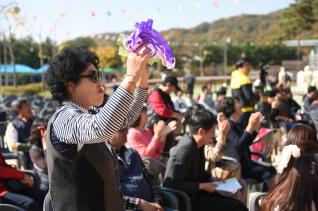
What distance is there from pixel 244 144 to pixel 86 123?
3377 millimetres

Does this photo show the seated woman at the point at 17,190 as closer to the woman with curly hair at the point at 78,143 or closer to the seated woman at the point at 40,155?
the seated woman at the point at 40,155

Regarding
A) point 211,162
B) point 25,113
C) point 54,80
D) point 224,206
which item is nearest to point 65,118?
point 54,80

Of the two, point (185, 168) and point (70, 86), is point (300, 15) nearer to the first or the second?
point (185, 168)

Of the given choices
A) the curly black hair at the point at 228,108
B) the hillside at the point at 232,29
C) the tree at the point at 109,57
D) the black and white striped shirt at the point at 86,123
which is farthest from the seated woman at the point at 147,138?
the hillside at the point at 232,29

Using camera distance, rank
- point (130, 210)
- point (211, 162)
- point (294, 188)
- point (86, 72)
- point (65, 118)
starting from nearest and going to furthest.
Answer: point (65, 118) < point (86, 72) < point (294, 188) < point (130, 210) < point (211, 162)

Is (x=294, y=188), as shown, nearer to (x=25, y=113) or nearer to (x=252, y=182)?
(x=252, y=182)

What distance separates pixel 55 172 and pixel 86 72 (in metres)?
0.43

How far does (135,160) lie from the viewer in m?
3.32

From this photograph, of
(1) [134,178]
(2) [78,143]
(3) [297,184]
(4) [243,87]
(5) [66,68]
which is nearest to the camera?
(2) [78,143]

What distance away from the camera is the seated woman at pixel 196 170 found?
356 centimetres

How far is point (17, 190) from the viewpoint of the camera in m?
3.89

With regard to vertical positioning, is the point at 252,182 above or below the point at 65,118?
below

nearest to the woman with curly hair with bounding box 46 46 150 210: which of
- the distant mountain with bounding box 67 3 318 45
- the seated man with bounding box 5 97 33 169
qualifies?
the seated man with bounding box 5 97 33 169

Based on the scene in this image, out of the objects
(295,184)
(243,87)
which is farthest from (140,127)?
(243,87)
